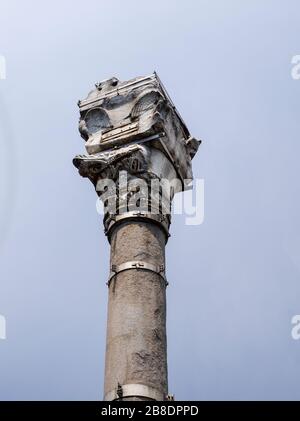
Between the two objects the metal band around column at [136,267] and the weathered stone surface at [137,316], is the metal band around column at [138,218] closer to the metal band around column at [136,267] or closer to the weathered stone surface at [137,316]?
the weathered stone surface at [137,316]

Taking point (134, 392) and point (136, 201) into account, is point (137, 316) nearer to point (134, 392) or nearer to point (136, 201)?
point (134, 392)

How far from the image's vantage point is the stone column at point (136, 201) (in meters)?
9.05

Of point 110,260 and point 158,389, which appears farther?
point 110,260

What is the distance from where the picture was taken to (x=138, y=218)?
10.3 metres

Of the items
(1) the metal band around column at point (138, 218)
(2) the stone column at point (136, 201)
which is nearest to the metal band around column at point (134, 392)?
(2) the stone column at point (136, 201)

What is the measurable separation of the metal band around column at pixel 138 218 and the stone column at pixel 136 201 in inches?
0.5

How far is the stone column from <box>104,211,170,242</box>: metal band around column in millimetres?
13

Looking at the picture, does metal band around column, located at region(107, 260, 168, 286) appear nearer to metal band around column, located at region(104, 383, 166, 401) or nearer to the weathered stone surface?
the weathered stone surface

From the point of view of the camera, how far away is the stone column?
29.7 feet

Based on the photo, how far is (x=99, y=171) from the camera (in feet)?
36.2

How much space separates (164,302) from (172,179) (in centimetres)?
228

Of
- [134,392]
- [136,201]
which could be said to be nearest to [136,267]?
[136,201]
